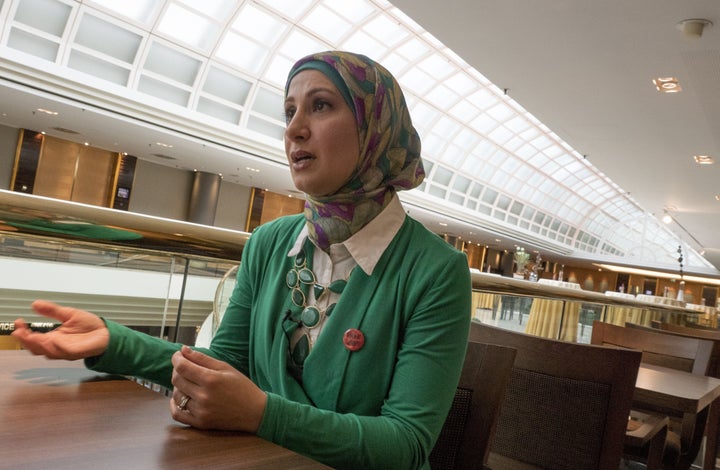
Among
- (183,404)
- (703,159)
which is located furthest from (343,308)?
(703,159)

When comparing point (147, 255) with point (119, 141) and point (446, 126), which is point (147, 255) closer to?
point (119, 141)

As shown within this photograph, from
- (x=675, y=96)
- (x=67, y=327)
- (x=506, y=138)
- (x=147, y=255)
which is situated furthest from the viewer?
(x=506, y=138)

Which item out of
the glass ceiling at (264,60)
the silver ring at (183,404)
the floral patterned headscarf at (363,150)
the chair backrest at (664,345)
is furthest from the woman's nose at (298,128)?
the glass ceiling at (264,60)

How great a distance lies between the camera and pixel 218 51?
48.5 feet

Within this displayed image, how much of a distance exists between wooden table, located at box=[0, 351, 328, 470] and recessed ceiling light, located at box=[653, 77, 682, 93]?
347 inches

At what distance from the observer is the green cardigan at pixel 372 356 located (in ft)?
3.21

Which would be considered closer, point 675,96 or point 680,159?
point 675,96

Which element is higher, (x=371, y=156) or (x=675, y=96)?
(x=675, y=96)

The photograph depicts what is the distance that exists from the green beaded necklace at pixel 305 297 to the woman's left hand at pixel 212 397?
354 mm

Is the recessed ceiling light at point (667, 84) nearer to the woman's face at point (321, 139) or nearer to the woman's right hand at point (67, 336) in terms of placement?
the woman's face at point (321, 139)

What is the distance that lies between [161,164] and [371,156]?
68.4 feet

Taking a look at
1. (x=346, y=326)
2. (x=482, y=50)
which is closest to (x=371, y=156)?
(x=346, y=326)

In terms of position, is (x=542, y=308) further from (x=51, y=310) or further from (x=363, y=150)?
(x=51, y=310)

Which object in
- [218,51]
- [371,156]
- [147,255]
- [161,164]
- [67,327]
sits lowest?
[67,327]
